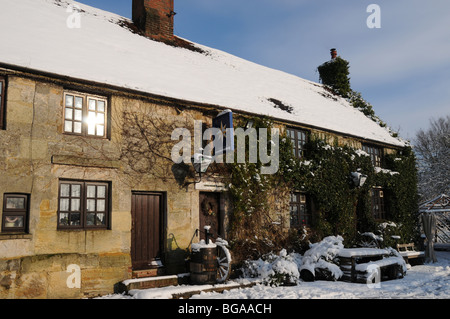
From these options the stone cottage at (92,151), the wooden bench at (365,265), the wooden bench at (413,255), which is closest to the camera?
the stone cottage at (92,151)

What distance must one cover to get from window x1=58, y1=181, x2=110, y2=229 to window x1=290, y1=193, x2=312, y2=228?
21.7 feet

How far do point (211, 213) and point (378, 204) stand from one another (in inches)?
364

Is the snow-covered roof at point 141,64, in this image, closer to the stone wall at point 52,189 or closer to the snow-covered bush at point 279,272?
the stone wall at point 52,189

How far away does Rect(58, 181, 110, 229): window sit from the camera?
8148mm

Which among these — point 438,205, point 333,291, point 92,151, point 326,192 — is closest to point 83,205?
point 92,151

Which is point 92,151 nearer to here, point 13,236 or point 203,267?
point 13,236

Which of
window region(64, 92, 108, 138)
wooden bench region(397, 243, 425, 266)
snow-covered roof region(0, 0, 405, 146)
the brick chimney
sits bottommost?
wooden bench region(397, 243, 425, 266)

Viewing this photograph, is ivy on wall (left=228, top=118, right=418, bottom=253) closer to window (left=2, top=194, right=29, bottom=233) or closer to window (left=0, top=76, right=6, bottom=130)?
window (left=2, top=194, right=29, bottom=233)

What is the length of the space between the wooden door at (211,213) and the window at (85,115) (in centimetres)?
343

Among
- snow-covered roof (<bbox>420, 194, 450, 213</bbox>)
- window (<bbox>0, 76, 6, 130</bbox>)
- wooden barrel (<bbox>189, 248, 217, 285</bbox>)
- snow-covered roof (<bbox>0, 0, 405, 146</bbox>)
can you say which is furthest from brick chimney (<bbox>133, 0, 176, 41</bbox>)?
snow-covered roof (<bbox>420, 194, 450, 213</bbox>)

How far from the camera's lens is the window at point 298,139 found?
1327cm

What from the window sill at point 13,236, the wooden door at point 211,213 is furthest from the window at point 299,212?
the window sill at point 13,236
